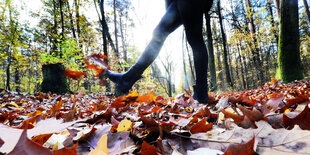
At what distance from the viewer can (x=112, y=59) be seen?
7.98 metres

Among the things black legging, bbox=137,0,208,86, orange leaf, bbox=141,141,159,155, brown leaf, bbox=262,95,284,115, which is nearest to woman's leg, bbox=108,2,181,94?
black legging, bbox=137,0,208,86

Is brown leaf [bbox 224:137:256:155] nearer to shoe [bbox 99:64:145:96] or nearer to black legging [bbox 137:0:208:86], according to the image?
black legging [bbox 137:0:208:86]

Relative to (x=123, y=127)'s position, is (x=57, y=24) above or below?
above

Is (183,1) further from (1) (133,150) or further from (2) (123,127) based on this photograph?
(1) (133,150)

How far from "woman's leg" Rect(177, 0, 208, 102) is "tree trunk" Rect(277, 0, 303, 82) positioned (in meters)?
4.31

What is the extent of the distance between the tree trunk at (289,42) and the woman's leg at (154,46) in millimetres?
4393

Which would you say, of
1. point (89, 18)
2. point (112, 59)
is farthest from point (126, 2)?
point (112, 59)

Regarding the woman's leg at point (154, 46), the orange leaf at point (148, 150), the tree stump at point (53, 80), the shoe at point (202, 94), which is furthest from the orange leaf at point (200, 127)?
the tree stump at point (53, 80)

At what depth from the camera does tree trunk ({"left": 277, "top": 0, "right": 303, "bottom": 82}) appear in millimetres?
4262

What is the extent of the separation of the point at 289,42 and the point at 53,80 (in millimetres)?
7797

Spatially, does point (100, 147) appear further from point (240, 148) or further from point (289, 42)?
point (289, 42)

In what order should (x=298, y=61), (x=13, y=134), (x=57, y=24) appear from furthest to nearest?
(x=57, y=24) → (x=298, y=61) → (x=13, y=134)

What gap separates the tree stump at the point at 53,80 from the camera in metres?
5.55

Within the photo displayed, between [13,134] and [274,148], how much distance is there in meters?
0.79
